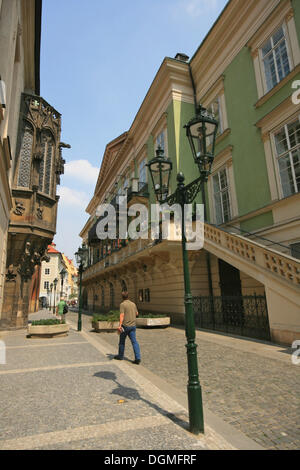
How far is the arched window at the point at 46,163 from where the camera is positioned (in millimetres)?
16312

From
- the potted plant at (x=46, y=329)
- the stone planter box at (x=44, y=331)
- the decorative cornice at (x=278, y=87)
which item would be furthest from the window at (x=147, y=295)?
the decorative cornice at (x=278, y=87)

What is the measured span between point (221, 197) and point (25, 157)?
11.4m

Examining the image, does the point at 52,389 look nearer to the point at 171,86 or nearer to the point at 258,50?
the point at 258,50

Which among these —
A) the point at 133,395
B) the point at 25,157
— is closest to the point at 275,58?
the point at 25,157

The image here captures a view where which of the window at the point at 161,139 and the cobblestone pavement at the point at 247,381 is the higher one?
the window at the point at 161,139

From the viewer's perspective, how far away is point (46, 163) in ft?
55.4

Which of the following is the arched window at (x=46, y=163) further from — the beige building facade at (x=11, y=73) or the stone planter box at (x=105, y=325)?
the stone planter box at (x=105, y=325)

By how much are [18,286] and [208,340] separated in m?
10.6

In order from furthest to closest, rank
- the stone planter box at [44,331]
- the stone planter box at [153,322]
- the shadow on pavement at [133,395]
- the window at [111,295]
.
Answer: the window at [111,295] < the stone planter box at [153,322] < the stone planter box at [44,331] < the shadow on pavement at [133,395]

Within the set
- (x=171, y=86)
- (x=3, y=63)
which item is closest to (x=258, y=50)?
(x=171, y=86)

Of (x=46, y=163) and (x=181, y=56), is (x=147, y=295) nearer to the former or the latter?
(x=46, y=163)

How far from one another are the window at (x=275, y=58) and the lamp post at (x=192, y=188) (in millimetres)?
9822

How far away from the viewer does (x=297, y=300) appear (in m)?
8.25

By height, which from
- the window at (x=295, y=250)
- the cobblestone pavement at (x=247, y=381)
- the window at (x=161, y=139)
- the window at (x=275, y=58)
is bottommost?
the cobblestone pavement at (x=247, y=381)
